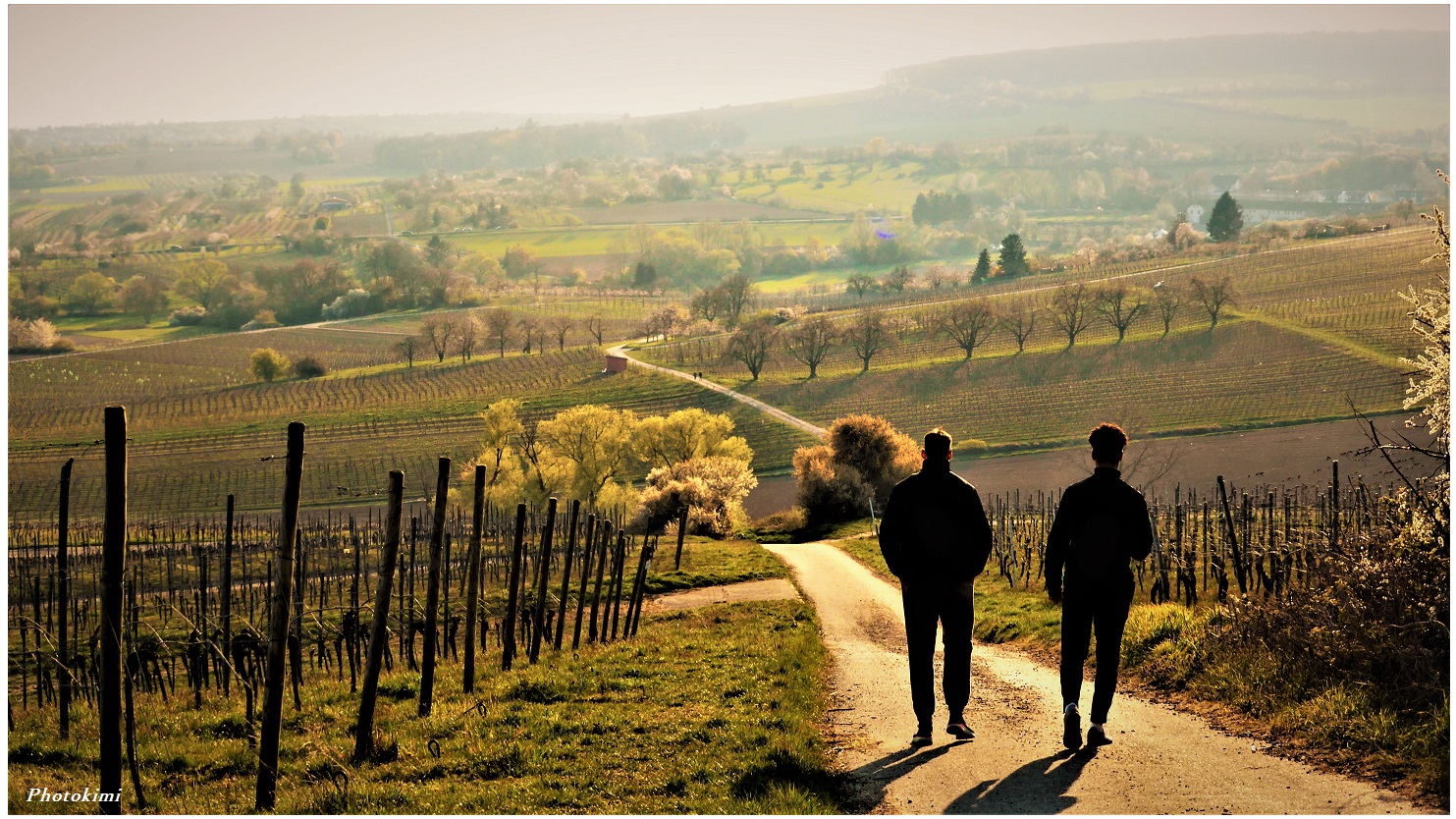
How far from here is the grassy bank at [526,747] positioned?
7.09 m

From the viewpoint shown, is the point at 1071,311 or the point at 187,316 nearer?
the point at 1071,311

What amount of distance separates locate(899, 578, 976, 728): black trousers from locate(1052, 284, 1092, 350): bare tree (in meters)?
94.4

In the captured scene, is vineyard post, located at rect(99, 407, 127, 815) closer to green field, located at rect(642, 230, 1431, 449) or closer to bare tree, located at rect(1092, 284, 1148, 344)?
green field, located at rect(642, 230, 1431, 449)

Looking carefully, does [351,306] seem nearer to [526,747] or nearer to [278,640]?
[526,747]

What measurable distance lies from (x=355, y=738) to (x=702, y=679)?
350 cm

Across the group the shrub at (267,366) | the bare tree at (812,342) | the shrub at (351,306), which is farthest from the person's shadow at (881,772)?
the shrub at (351,306)

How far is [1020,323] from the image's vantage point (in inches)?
4085

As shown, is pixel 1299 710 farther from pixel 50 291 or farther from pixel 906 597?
pixel 50 291

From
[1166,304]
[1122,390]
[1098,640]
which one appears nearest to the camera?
[1098,640]

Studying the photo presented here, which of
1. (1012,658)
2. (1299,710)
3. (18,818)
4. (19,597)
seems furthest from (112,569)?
(19,597)

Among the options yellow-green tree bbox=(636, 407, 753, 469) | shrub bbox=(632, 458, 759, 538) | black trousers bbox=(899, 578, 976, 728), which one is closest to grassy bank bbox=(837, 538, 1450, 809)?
black trousers bbox=(899, 578, 976, 728)

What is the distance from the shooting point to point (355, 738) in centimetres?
866

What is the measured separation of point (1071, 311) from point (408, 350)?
66.0m

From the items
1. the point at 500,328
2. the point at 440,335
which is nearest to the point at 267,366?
the point at 440,335
